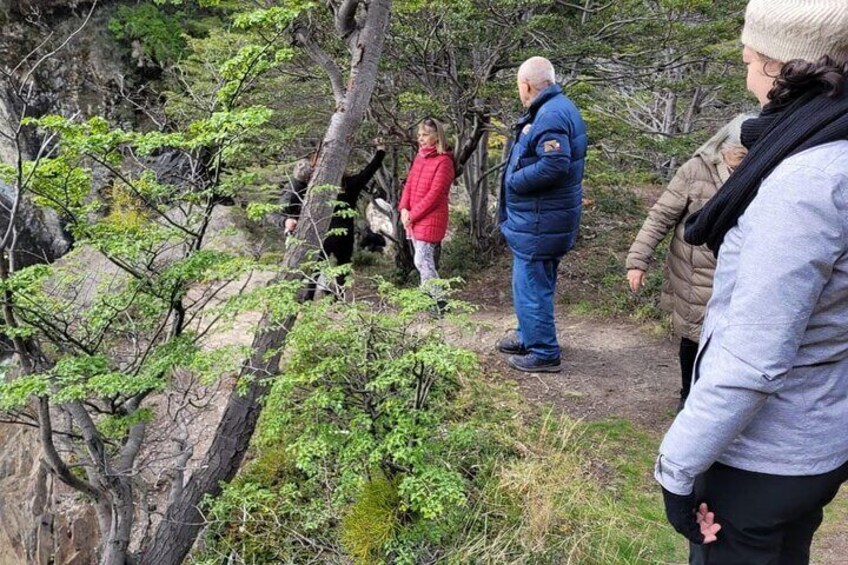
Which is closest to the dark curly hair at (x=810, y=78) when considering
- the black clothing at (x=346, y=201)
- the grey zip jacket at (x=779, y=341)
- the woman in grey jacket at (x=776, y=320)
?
the woman in grey jacket at (x=776, y=320)

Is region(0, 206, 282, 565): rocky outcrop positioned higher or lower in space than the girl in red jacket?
lower

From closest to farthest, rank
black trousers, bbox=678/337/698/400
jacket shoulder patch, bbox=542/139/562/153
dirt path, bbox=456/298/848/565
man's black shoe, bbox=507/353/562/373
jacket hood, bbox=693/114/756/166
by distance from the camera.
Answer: jacket hood, bbox=693/114/756/166 → black trousers, bbox=678/337/698/400 → jacket shoulder patch, bbox=542/139/562/153 → dirt path, bbox=456/298/848/565 → man's black shoe, bbox=507/353/562/373

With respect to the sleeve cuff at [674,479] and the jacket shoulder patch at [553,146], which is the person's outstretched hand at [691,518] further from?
the jacket shoulder patch at [553,146]

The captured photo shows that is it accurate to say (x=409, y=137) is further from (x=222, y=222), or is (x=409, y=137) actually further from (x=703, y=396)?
(x=703, y=396)

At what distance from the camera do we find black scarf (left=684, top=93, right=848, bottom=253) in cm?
119

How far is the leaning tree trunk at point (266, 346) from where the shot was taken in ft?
10.8

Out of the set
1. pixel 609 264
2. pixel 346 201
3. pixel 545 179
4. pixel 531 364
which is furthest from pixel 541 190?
pixel 609 264

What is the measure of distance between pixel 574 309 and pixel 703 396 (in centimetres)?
495

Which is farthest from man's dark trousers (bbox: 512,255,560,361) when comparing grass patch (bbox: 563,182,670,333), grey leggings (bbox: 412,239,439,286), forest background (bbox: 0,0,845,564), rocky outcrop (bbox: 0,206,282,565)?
rocky outcrop (bbox: 0,206,282,565)

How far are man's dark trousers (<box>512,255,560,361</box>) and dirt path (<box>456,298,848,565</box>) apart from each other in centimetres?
37

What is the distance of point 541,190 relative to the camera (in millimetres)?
3998

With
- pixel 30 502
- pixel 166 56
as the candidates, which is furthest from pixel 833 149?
pixel 166 56

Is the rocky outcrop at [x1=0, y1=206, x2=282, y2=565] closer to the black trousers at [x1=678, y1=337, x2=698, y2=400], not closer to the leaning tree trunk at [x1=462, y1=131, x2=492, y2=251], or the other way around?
the black trousers at [x1=678, y1=337, x2=698, y2=400]

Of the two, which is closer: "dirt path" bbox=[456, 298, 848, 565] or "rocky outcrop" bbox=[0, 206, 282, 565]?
"rocky outcrop" bbox=[0, 206, 282, 565]
